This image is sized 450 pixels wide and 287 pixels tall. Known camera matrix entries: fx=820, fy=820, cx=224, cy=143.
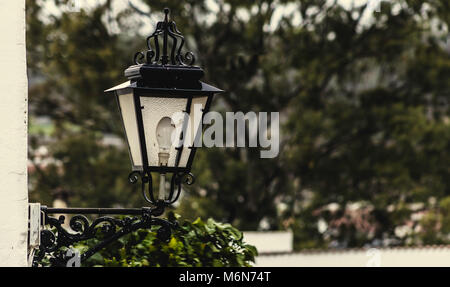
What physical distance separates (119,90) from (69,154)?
46.0 feet

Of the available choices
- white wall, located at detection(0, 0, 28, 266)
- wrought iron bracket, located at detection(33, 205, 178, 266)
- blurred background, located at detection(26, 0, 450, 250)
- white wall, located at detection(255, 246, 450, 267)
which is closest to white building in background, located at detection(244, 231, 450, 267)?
white wall, located at detection(255, 246, 450, 267)

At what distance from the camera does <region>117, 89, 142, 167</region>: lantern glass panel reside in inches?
146

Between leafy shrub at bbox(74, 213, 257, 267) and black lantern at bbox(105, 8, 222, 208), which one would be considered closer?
black lantern at bbox(105, 8, 222, 208)

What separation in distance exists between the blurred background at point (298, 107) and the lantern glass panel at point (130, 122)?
1226 centimetres

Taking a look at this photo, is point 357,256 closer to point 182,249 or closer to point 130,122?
point 182,249

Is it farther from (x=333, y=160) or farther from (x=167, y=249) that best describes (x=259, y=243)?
(x=167, y=249)

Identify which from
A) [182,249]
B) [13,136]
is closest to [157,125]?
[182,249]

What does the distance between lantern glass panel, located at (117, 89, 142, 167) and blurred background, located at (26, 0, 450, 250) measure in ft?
40.2

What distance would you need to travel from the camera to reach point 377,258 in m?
12.1

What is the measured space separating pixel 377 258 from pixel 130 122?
8900 mm

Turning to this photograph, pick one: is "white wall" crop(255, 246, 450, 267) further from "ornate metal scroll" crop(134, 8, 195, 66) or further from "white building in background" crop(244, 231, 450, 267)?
"ornate metal scroll" crop(134, 8, 195, 66)

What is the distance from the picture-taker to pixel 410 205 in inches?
683

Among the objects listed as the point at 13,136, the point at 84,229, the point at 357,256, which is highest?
the point at 13,136

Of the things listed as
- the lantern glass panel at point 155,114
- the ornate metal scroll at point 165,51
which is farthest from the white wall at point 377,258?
the lantern glass panel at point 155,114
